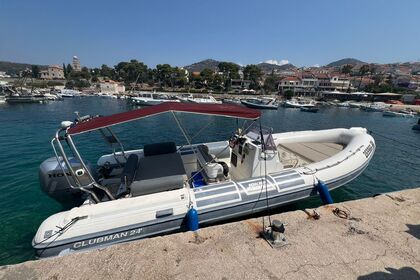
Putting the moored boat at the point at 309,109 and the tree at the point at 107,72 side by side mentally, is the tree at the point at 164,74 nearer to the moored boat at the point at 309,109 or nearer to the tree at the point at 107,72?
the tree at the point at 107,72

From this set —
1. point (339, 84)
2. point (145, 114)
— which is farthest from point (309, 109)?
point (339, 84)

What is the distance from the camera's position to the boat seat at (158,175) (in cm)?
423

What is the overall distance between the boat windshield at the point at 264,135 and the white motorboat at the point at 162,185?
0.09 ft

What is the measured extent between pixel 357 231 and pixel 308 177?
6.78 ft

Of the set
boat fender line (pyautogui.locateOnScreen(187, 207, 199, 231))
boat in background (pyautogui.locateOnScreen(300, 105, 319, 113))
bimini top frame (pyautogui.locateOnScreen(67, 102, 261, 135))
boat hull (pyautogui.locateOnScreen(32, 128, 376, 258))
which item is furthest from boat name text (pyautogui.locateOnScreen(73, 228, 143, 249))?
boat in background (pyautogui.locateOnScreen(300, 105, 319, 113))

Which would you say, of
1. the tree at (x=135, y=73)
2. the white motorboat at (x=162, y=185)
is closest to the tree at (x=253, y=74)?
the tree at (x=135, y=73)

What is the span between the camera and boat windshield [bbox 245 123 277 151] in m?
5.53

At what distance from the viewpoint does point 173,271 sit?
2.36 meters

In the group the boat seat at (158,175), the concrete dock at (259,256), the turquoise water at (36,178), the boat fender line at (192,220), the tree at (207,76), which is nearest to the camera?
the concrete dock at (259,256)

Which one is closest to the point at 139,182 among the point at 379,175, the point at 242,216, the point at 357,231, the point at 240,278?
the point at 242,216

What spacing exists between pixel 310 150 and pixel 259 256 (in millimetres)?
6418

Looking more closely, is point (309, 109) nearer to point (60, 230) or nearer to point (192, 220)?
point (192, 220)

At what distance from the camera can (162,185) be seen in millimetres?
4340

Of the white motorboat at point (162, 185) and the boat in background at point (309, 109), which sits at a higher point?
the white motorboat at point (162, 185)
